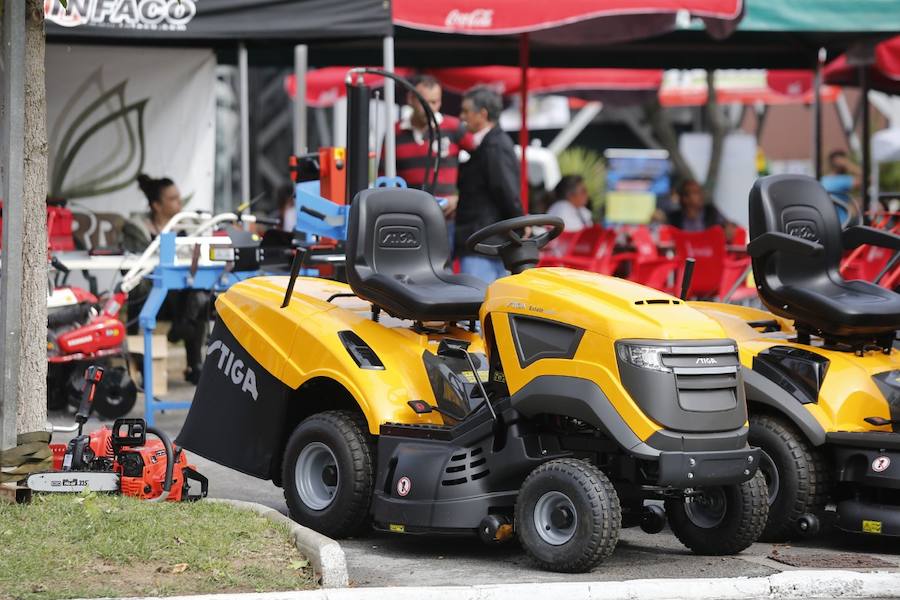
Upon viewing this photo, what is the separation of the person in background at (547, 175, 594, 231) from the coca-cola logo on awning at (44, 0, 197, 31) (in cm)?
556

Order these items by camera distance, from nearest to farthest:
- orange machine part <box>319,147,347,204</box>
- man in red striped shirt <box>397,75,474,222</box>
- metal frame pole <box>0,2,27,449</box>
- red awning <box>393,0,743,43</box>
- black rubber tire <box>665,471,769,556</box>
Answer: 1. black rubber tire <box>665,471,769,556</box>
2. metal frame pole <box>0,2,27,449</box>
3. orange machine part <box>319,147,347,204</box>
4. man in red striped shirt <box>397,75,474,222</box>
5. red awning <box>393,0,743,43</box>

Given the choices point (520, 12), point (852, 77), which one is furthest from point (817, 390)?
point (852, 77)

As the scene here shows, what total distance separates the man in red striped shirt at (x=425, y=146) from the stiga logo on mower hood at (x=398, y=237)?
3.66m

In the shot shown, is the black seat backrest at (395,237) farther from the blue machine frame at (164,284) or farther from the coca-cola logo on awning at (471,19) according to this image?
the coca-cola logo on awning at (471,19)

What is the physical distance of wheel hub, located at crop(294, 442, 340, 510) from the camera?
6680 millimetres

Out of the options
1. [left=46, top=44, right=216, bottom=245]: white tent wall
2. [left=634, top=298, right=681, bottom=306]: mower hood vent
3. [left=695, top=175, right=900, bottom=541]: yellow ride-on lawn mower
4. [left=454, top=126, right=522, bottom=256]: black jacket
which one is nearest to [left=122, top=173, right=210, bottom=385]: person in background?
[left=46, top=44, right=216, bottom=245]: white tent wall

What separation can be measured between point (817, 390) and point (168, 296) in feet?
19.9

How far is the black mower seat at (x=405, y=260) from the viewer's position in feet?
21.9

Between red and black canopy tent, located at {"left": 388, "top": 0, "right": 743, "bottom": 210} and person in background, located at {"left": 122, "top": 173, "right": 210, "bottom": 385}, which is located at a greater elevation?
red and black canopy tent, located at {"left": 388, "top": 0, "right": 743, "bottom": 210}

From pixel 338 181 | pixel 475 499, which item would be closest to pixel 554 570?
pixel 475 499

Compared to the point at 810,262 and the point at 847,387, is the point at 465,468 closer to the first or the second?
the point at 847,387

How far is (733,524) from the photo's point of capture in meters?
6.13

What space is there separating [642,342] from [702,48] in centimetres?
1078

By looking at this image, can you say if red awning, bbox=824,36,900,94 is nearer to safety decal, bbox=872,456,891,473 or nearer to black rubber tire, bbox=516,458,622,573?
safety decal, bbox=872,456,891,473
